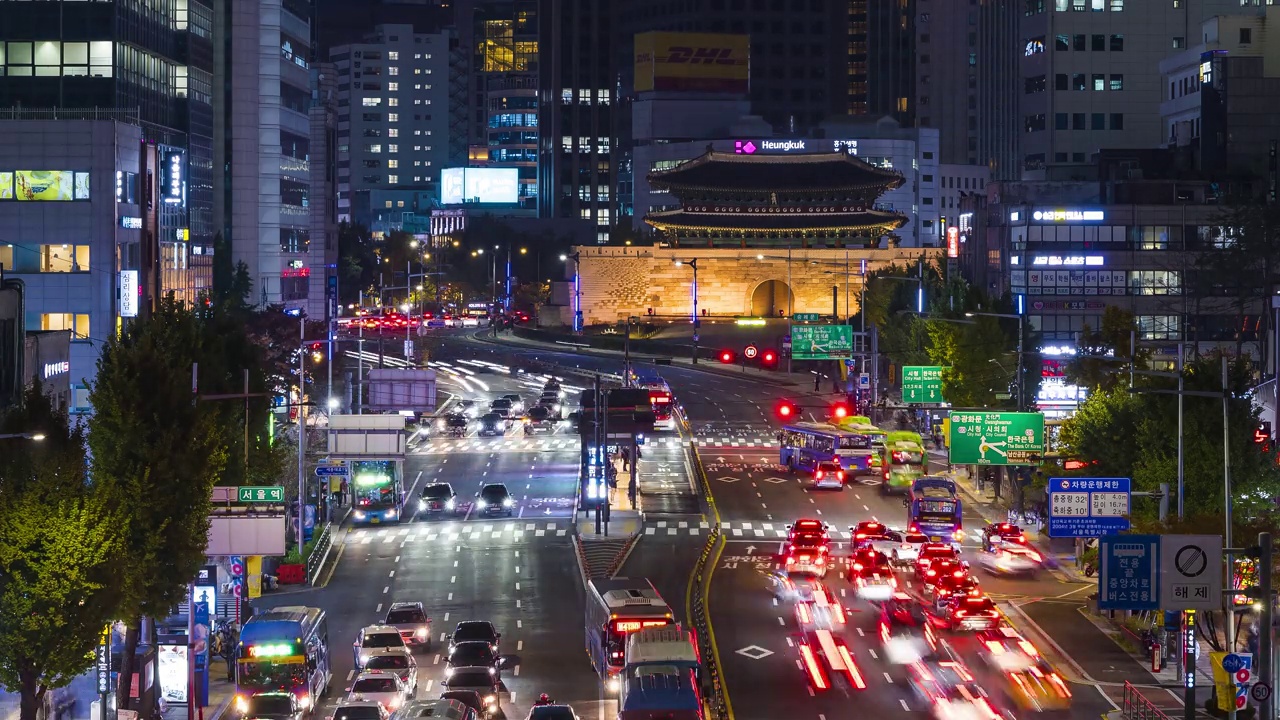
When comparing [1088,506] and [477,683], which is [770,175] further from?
[477,683]

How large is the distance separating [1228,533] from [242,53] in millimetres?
91307

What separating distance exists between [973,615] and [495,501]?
103 ft

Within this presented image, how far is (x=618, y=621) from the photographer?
148 ft

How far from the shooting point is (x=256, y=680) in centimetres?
4416

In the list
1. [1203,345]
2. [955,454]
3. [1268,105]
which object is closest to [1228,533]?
[955,454]

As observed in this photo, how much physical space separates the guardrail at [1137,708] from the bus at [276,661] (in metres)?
19.6

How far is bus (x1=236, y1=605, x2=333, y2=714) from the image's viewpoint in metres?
43.8

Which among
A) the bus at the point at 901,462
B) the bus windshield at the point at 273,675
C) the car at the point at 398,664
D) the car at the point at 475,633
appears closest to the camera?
the bus windshield at the point at 273,675

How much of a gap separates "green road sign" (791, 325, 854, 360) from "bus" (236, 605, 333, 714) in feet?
176

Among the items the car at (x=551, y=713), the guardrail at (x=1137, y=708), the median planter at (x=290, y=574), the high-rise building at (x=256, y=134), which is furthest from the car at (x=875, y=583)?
the high-rise building at (x=256, y=134)

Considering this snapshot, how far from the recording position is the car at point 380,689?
1660 inches

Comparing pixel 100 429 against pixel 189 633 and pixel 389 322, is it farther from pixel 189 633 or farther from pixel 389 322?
pixel 389 322

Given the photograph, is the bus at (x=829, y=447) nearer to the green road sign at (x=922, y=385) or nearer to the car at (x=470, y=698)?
the green road sign at (x=922, y=385)

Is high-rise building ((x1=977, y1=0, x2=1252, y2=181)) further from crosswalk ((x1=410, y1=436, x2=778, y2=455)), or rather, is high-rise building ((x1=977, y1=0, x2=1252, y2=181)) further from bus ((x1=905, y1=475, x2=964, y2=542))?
bus ((x1=905, y1=475, x2=964, y2=542))
